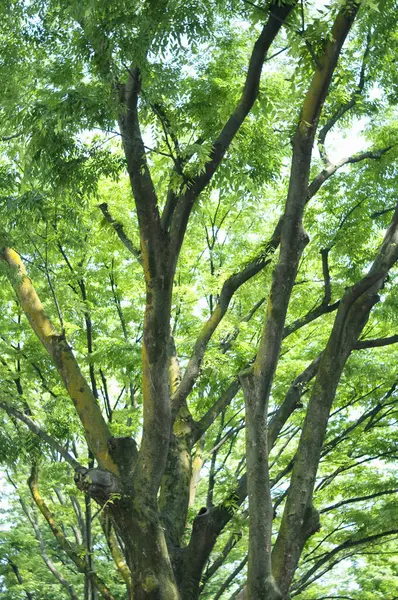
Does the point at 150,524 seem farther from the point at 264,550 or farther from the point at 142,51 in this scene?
the point at 142,51

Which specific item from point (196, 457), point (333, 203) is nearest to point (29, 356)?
point (196, 457)

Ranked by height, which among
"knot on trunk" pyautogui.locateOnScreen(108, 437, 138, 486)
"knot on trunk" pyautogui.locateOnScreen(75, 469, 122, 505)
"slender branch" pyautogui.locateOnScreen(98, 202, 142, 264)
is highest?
"slender branch" pyautogui.locateOnScreen(98, 202, 142, 264)

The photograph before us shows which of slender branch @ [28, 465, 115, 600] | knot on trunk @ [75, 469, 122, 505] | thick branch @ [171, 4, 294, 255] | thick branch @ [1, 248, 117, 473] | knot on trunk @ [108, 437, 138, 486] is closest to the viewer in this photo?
thick branch @ [171, 4, 294, 255]

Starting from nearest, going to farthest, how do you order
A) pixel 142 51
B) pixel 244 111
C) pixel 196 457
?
pixel 142 51 → pixel 244 111 → pixel 196 457

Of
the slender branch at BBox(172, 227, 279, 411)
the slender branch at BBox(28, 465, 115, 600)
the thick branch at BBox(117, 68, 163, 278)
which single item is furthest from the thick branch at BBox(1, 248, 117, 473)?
the slender branch at BBox(28, 465, 115, 600)

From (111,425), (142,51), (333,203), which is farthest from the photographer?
(111,425)

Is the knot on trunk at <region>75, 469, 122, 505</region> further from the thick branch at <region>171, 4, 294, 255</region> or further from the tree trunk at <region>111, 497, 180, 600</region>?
the thick branch at <region>171, 4, 294, 255</region>

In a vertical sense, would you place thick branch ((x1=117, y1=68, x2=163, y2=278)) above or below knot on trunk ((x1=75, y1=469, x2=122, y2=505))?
above

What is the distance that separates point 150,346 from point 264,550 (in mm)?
1737

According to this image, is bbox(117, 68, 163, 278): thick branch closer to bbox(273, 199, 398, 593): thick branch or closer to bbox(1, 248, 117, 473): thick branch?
bbox(1, 248, 117, 473): thick branch

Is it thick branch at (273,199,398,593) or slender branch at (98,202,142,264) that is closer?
thick branch at (273,199,398,593)

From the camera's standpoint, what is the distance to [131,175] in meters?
5.36

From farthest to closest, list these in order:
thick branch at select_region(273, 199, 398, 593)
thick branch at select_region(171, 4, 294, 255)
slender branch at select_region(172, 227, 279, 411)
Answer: slender branch at select_region(172, 227, 279, 411)
thick branch at select_region(273, 199, 398, 593)
thick branch at select_region(171, 4, 294, 255)

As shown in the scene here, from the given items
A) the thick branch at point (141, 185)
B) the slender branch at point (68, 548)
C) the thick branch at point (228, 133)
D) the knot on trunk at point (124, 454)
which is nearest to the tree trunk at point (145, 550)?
the knot on trunk at point (124, 454)
